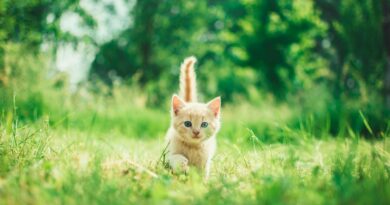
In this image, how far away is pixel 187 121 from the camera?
262 cm

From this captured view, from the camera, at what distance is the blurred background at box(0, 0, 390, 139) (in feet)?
17.0

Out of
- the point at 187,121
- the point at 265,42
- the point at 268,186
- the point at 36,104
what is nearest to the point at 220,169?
the point at 187,121

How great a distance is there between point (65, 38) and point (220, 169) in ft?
15.4

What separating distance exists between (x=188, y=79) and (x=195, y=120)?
0.72 m

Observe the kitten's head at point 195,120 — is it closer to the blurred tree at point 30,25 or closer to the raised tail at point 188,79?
the raised tail at point 188,79

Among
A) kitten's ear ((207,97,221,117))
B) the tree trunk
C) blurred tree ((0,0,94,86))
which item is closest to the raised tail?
kitten's ear ((207,97,221,117))

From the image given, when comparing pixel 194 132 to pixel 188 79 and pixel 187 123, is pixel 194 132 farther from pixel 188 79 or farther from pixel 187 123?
pixel 188 79

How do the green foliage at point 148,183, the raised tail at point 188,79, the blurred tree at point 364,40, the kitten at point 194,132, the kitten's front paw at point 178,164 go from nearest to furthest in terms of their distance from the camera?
1. the green foliage at point 148,183
2. the kitten's front paw at point 178,164
3. the kitten at point 194,132
4. the raised tail at point 188,79
5. the blurred tree at point 364,40

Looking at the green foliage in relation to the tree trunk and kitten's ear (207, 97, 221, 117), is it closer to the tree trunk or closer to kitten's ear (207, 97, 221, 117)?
kitten's ear (207, 97, 221, 117)

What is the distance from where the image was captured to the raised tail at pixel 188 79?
126 inches

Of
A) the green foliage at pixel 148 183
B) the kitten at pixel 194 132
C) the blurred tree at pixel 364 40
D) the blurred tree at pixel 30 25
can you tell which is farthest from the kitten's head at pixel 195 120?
the blurred tree at pixel 364 40

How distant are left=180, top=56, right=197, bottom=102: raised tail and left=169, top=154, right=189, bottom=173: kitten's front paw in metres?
1.02

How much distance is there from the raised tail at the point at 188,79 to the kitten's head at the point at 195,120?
0.49 m

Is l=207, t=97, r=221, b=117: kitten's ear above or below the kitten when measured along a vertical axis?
above
